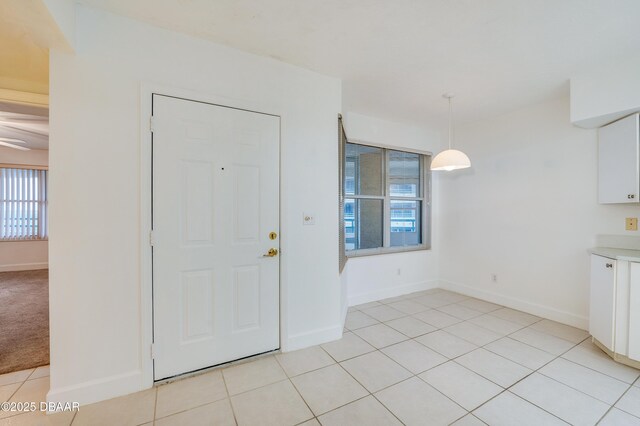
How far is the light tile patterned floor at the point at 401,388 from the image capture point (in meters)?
1.69

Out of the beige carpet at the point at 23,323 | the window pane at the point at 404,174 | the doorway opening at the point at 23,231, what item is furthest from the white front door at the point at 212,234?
the window pane at the point at 404,174

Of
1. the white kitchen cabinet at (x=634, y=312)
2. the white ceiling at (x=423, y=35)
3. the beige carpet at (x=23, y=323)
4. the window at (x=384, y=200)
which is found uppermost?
the white ceiling at (x=423, y=35)

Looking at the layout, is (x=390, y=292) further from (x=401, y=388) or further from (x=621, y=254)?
(x=621, y=254)

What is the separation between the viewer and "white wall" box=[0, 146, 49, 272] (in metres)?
5.51

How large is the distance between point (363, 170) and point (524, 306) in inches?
111

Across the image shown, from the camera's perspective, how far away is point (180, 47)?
2049mm

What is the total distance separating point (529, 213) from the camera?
3.46m

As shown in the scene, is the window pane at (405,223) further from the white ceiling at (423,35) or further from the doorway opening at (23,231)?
the doorway opening at (23,231)

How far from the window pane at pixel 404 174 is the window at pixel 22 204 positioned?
7526 mm

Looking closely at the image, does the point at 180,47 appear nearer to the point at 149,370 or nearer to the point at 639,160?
the point at 149,370

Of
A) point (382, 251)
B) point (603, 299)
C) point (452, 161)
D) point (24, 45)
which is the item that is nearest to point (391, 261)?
point (382, 251)

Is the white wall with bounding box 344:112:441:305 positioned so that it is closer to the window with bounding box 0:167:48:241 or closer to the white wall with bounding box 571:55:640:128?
the white wall with bounding box 571:55:640:128

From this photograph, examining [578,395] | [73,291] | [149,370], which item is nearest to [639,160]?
[578,395]

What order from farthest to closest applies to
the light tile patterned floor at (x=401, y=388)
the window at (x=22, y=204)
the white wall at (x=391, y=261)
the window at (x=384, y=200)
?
1. the window at (x=22, y=204)
2. the window at (x=384, y=200)
3. the white wall at (x=391, y=261)
4. the light tile patterned floor at (x=401, y=388)
